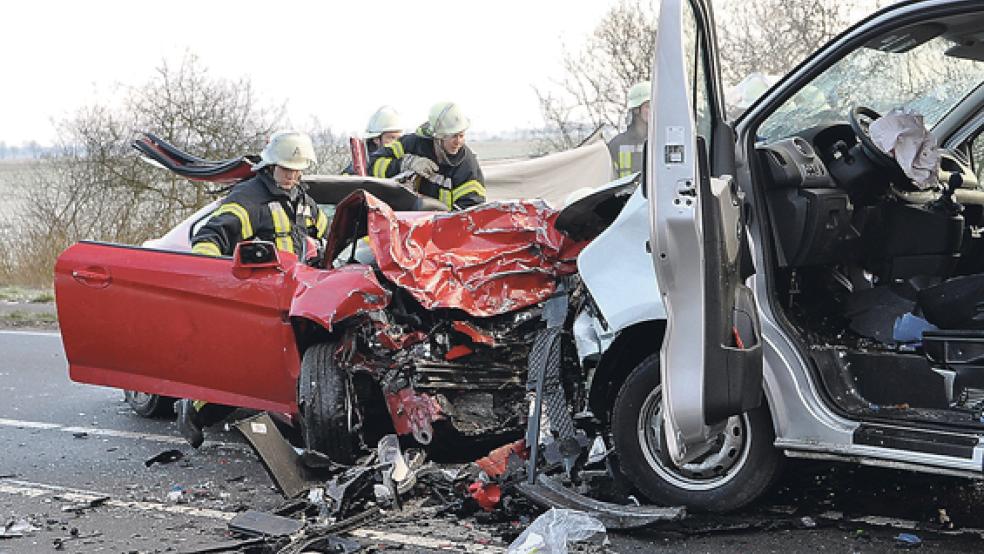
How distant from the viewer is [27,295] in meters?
15.0

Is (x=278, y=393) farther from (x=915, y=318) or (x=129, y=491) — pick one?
(x=915, y=318)

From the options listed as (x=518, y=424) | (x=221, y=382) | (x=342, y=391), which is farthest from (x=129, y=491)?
(x=518, y=424)

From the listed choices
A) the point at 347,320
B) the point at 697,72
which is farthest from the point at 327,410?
the point at 697,72

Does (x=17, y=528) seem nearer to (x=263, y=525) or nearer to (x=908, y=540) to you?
(x=263, y=525)

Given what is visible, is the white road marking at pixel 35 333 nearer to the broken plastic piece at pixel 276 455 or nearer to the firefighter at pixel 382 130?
the firefighter at pixel 382 130

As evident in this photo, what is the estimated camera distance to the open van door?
4.09 metres

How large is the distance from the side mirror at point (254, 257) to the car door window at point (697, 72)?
99.0 inches

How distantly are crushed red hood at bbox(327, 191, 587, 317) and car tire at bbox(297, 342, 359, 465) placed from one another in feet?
1.82

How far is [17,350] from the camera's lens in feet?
34.6

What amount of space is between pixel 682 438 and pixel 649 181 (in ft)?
2.97

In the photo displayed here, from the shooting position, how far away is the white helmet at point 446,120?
8900mm

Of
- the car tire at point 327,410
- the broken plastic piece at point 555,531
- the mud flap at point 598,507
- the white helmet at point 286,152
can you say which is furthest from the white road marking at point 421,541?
the white helmet at point 286,152

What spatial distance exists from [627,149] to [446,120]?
1373mm

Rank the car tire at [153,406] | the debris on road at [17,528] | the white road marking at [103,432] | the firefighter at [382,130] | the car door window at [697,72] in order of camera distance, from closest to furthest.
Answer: the car door window at [697,72], the debris on road at [17,528], the white road marking at [103,432], the car tire at [153,406], the firefighter at [382,130]
